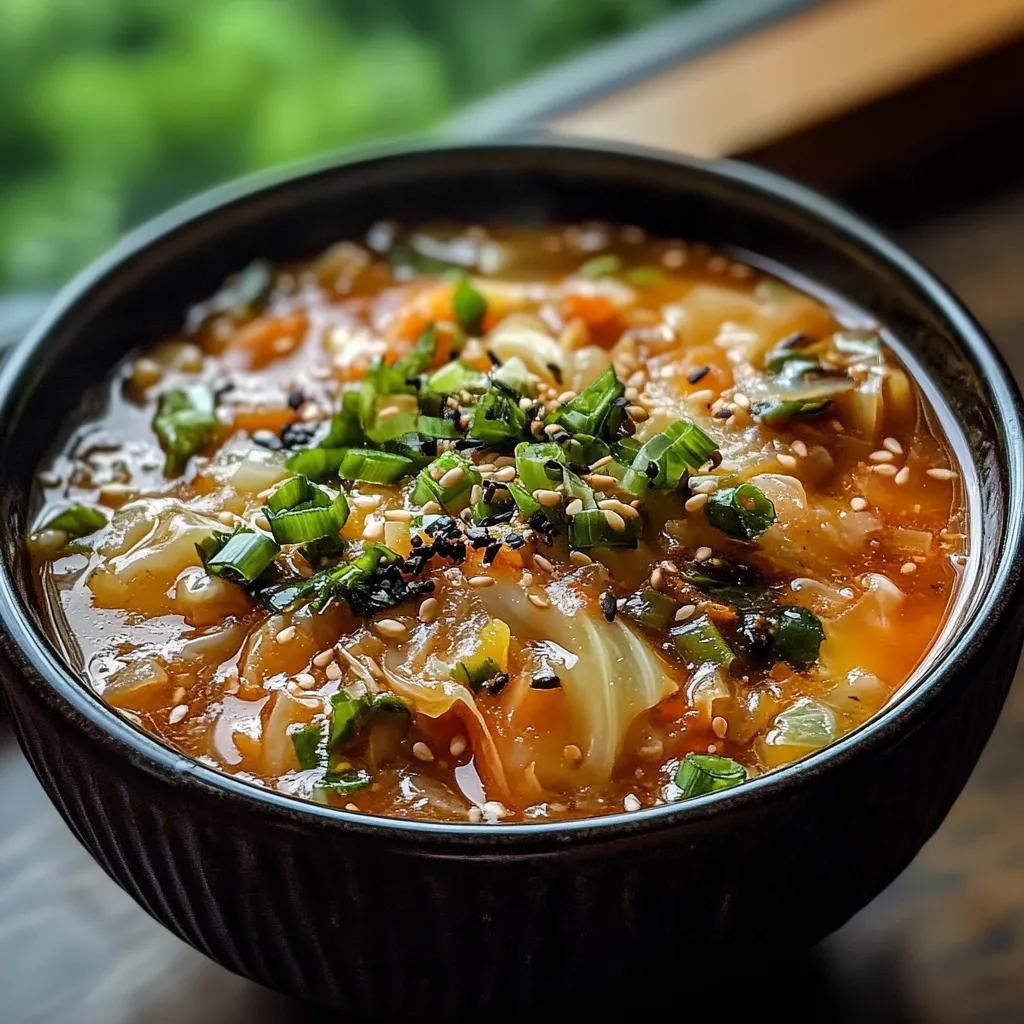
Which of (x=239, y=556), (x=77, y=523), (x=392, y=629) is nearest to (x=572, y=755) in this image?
(x=392, y=629)

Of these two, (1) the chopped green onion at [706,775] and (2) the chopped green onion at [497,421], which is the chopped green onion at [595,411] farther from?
(1) the chopped green onion at [706,775]

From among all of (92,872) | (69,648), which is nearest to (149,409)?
(69,648)

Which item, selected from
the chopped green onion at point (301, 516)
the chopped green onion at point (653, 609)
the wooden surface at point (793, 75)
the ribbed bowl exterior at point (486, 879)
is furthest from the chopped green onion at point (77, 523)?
the wooden surface at point (793, 75)

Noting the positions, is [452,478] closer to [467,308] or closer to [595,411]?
[595,411]

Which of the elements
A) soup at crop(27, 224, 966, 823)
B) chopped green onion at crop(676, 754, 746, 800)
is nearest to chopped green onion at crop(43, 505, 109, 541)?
soup at crop(27, 224, 966, 823)

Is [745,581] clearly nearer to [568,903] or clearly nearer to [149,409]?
[568,903]

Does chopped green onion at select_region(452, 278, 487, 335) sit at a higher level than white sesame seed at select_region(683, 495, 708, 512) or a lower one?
higher

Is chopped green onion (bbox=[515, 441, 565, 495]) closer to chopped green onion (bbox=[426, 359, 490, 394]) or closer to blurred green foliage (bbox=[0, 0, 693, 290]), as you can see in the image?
chopped green onion (bbox=[426, 359, 490, 394])
